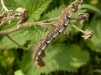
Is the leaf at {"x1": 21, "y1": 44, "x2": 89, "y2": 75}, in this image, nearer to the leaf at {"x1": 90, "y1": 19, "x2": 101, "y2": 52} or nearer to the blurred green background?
the blurred green background

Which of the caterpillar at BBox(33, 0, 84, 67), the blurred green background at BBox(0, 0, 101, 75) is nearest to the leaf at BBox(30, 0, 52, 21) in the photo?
the blurred green background at BBox(0, 0, 101, 75)

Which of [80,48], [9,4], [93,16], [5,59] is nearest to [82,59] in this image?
[80,48]

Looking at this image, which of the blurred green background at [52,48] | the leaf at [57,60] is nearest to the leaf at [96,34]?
the blurred green background at [52,48]

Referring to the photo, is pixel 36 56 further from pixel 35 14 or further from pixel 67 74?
pixel 67 74

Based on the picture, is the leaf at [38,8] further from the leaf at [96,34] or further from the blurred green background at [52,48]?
the leaf at [96,34]

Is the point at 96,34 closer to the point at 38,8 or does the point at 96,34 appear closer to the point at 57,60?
the point at 57,60

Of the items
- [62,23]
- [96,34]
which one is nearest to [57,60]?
[96,34]
